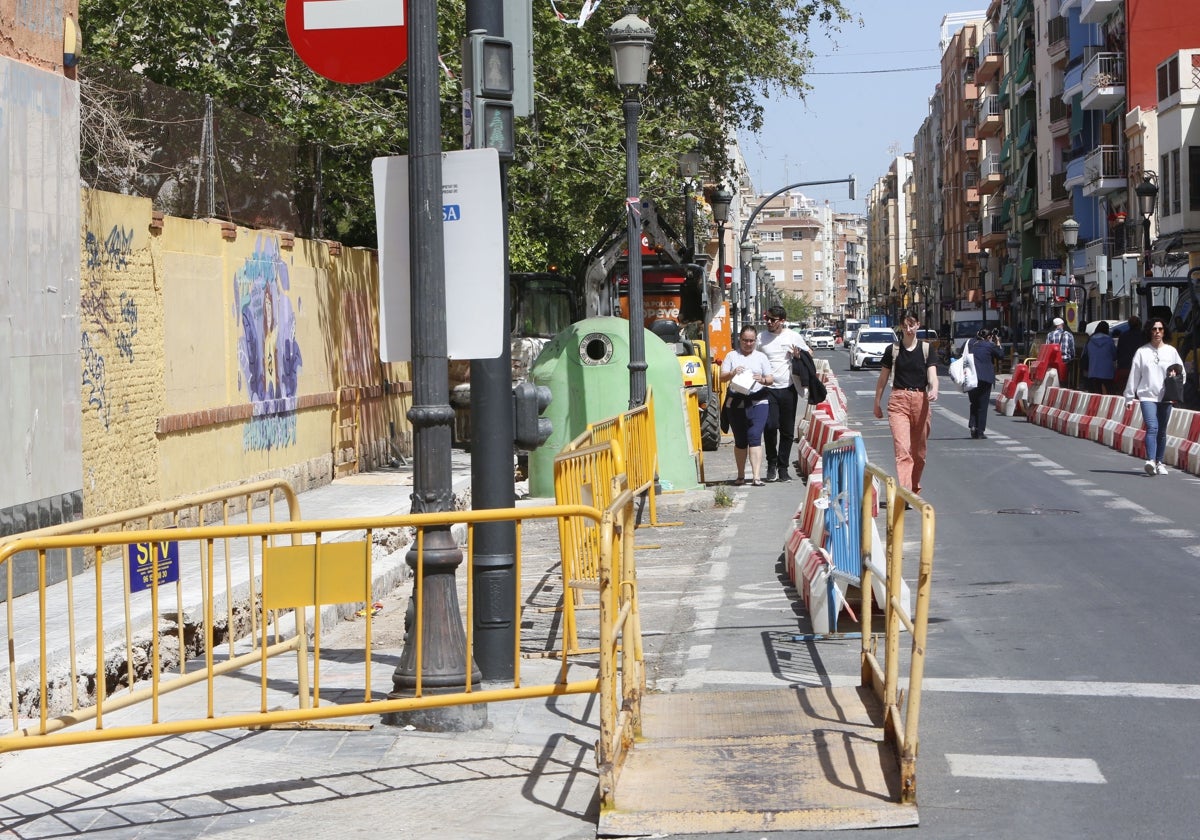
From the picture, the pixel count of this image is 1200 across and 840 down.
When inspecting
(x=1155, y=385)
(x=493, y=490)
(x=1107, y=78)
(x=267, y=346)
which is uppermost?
(x=1107, y=78)

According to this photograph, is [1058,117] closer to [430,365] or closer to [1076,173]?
[1076,173]

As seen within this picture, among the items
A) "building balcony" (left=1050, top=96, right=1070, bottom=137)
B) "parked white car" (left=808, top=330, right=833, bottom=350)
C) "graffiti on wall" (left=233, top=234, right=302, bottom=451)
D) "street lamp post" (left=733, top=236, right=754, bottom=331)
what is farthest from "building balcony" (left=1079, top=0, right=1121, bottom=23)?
"graffiti on wall" (left=233, top=234, right=302, bottom=451)

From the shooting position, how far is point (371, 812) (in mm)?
5863

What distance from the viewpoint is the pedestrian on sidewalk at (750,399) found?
58.7 ft

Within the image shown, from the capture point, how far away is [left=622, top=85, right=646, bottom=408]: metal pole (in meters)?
16.5

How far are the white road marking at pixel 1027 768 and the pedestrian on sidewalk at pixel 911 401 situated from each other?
8172mm

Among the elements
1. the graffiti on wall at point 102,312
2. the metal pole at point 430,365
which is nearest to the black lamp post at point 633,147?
the graffiti on wall at point 102,312

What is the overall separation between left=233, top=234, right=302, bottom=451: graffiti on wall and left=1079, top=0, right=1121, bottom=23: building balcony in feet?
159

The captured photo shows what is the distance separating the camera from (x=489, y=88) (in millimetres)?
7762

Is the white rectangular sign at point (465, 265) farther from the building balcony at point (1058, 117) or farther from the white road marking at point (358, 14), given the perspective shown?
the building balcony at point (1058, 117)

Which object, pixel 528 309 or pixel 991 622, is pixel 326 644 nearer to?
pixel 991 622

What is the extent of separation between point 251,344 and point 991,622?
8658 millimetres

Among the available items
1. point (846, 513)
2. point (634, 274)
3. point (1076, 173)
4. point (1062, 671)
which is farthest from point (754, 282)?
point (1062, 671)

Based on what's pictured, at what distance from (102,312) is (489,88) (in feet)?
17.6
